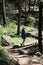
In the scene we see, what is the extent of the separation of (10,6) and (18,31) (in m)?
12.4

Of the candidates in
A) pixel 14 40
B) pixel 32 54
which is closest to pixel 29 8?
pixel 14 40

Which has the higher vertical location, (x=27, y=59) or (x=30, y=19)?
(x=27, y=59)

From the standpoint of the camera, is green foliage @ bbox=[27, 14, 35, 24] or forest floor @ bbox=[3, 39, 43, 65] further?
green foliage @ bbox=[27, 14, 35, 24]

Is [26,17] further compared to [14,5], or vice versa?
[14,5]

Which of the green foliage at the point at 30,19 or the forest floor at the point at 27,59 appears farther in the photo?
the green foliage at the point at 30,19

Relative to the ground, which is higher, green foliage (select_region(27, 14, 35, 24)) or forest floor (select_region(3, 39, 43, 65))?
forest floor (select_region(3, 39, 43, 65))

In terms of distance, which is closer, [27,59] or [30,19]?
[27,59]

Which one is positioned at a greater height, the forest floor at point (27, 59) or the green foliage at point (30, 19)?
the forest floor at point (27, 59)

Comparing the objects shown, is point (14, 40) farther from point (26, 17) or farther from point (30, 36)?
point (26, 17)

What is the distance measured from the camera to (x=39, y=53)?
12586 millimetres

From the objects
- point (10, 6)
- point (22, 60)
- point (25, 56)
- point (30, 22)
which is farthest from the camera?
point (10, 6)

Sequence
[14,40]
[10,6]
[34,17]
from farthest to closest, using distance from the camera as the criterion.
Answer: [10,6] < [34,17] < [14,40]

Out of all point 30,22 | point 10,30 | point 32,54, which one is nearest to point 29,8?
point 30,22

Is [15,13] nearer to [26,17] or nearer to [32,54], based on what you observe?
[26,17]
